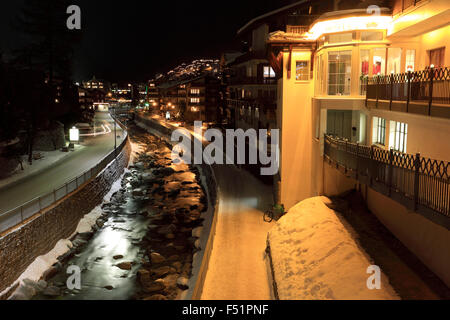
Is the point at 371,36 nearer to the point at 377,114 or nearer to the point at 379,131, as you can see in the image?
the point at 377,114

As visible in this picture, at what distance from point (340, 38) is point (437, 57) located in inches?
166

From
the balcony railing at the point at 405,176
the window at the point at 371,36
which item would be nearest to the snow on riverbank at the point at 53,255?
the balcony railing at the point at 405,176

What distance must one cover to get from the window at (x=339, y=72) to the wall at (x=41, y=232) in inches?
576

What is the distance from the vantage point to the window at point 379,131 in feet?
54.3

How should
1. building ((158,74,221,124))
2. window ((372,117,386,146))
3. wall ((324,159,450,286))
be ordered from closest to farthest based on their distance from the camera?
wall ((324,159,450,286)) → window ((372,117,386,146)) → building ((158,74,221,124))

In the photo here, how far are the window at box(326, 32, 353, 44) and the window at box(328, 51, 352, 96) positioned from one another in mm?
477

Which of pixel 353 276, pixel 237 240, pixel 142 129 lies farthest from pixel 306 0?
pixel 142 129

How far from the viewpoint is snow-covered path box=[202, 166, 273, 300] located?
13977 mm

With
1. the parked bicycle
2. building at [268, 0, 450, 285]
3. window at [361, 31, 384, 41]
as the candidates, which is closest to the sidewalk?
the parked bicycle

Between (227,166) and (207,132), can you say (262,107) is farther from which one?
(207,132)

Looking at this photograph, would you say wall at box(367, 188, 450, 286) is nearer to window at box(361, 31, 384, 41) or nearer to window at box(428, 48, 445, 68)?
window at box(428, 48, 445, 68)

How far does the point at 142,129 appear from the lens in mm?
92625

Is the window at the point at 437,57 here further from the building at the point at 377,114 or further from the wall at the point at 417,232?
the wall at the point at 417,232
